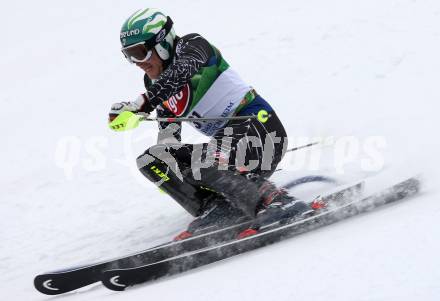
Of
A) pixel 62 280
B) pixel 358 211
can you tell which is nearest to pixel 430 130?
pixel 358 211

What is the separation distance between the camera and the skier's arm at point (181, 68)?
467 cm

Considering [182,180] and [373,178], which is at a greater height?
[182,180]

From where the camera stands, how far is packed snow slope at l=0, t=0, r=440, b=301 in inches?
140

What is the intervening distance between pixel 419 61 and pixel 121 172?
3.92 metres

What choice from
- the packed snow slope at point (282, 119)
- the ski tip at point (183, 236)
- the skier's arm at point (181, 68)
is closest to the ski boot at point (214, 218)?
the ski tip at point (183, 236)

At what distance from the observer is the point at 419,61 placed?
8.13 meters

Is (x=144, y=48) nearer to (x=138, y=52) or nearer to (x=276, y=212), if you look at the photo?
(x=138, y=52)

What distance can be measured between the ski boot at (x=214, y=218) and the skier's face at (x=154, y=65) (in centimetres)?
116

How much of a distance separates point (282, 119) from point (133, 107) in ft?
11.7

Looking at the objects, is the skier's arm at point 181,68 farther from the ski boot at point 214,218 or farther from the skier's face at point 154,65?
the ski boot at point 214,218

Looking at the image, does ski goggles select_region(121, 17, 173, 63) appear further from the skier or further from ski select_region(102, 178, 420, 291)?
ski select_region(102, 178, 420, 291)

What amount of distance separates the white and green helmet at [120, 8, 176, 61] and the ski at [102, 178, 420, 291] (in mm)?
1533

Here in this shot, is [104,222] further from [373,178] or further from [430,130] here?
[430,130]

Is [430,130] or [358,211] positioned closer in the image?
[358,211]
